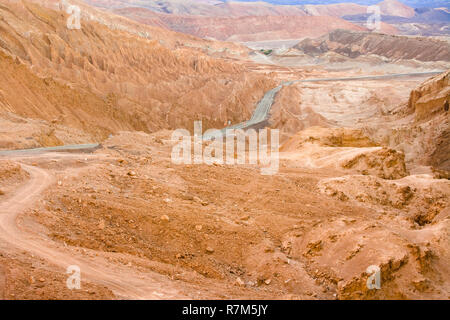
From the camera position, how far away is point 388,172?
48.9 ft

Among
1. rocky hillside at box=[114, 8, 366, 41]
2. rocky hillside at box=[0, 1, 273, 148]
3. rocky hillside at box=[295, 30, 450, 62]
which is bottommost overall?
rocky hillside at box=[0, 1, 273, 148]

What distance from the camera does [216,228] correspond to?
9.43m

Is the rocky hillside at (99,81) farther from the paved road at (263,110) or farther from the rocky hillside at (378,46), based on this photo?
the rocky hillside at (378,46)

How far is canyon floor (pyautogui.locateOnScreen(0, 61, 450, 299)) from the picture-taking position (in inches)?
259

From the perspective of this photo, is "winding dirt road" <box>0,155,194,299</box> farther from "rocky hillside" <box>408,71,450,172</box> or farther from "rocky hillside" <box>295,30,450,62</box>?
"rocky hillside" <box>295,30,450,62</box>

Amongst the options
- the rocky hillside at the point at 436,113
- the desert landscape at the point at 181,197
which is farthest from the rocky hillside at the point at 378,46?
the desert landscape at the point at 181,197

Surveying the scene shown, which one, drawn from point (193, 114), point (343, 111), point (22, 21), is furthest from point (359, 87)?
point (22, 21)

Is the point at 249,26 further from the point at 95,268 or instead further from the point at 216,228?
the point at 95,268

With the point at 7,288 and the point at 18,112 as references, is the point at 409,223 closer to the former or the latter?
the point at 7,288

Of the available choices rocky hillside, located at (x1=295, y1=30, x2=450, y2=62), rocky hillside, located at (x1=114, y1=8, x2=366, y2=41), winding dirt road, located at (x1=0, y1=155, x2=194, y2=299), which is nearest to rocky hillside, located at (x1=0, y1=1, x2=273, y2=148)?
winding dirt road, located at (x1=0, y1=155, x2=194, y2=299)

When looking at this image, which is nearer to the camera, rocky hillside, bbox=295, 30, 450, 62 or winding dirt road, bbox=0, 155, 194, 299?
winding dirt road, bbox=0, 155, 194, 299

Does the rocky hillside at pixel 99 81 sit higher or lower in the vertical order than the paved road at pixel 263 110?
higher

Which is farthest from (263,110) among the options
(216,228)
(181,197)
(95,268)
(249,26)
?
(249,26)

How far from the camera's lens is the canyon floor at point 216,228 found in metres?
6.57
